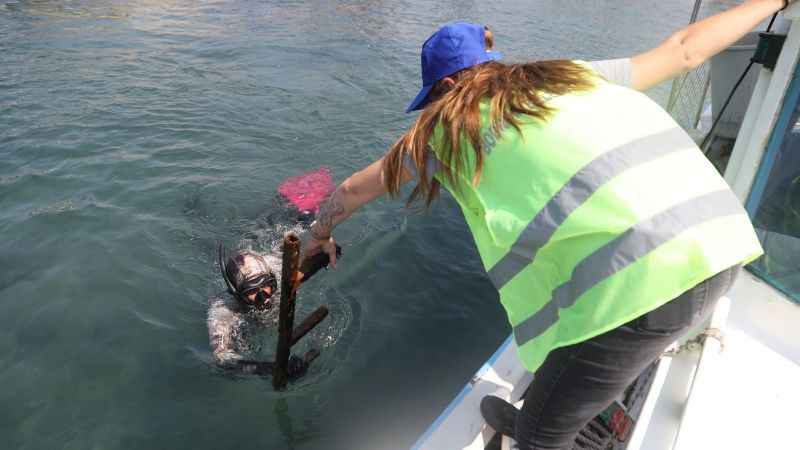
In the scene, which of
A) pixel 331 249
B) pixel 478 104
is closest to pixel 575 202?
pixel 478 104

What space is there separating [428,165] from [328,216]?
0.66m

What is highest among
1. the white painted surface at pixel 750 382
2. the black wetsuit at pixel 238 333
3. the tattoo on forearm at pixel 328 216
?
the tattoo on forearm at pixel 328 216

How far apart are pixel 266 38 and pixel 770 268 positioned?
1280 centimetres

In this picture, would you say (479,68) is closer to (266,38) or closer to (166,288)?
(166,288)

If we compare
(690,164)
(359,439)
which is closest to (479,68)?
(690,164)

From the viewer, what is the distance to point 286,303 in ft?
9.27

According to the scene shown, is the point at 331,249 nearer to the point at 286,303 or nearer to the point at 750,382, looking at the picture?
the point at 286,303

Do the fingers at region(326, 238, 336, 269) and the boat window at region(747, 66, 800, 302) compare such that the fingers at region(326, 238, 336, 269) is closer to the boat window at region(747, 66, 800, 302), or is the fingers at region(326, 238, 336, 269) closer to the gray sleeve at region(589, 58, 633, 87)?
the gray sleeve at region(589, 58, 633, 87)

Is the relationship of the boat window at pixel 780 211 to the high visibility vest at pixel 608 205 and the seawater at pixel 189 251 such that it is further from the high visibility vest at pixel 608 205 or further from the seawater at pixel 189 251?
the seawater at pixel 189 251

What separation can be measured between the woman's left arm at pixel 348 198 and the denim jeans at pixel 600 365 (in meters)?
0.85

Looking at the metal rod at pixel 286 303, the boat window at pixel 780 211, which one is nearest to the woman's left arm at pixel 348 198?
the metal rod at pixel 286 303

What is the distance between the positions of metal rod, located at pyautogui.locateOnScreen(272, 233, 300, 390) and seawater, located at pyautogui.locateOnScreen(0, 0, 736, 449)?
0.48 metres

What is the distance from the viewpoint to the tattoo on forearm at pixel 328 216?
204 cm

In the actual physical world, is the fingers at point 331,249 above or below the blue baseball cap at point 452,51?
below
